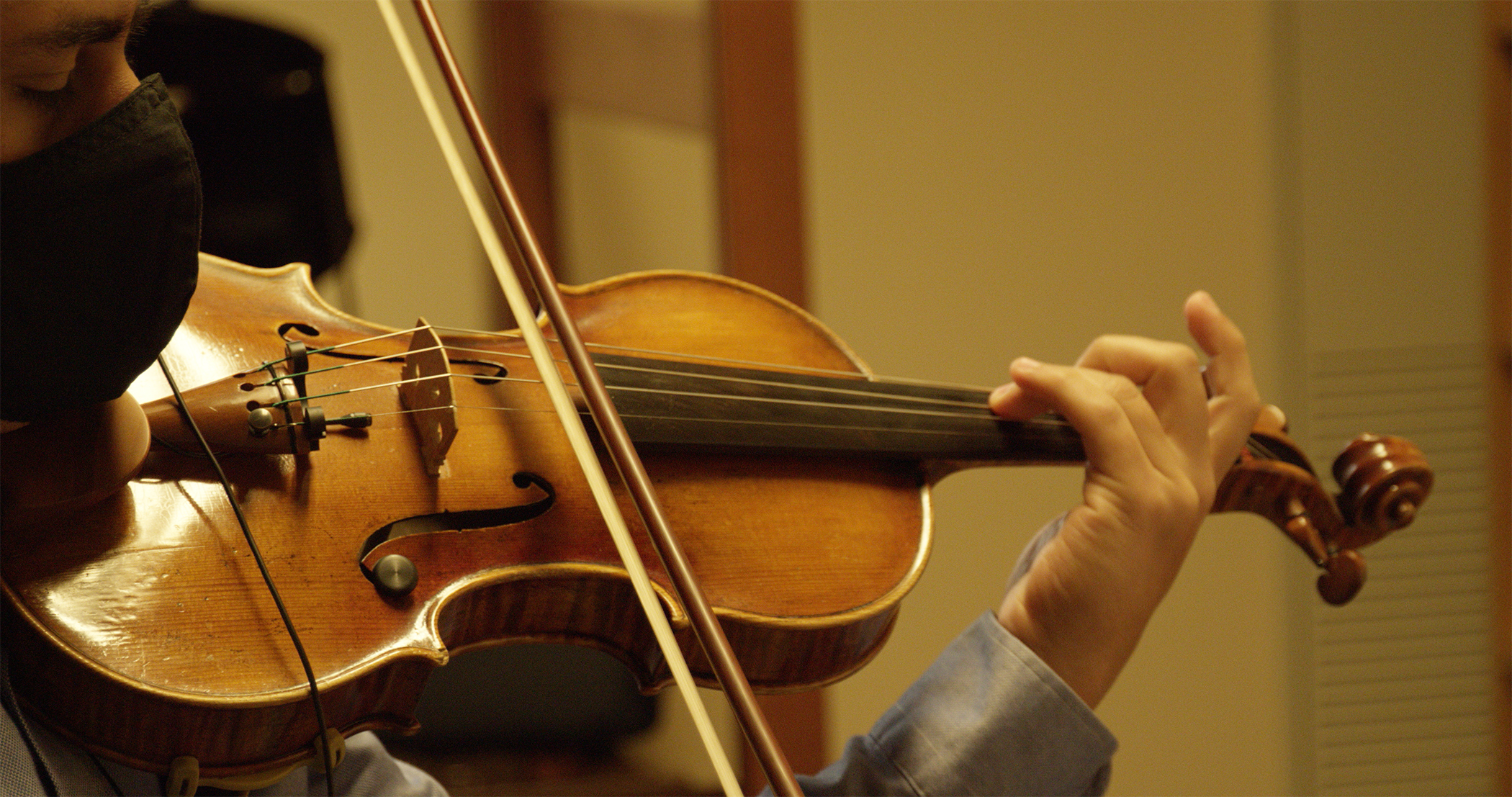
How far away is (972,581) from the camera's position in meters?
1.80

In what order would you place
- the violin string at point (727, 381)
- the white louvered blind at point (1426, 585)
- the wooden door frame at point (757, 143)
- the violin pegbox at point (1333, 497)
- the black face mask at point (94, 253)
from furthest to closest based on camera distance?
1. the white louvered blind at point (1426, 585)
2. the wooden door frame at point (757, 143)
3. the violin pegbox at point (1333, 497)
4. the violin string at point (727, 381)
5. the black face mask at point (94, 253)

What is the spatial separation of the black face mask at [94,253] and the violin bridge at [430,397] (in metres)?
0.16

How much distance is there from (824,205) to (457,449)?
4.08ft

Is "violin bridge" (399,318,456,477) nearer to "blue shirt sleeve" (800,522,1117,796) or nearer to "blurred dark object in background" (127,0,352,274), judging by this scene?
"blue shirt sleeve" (800,522,1117,796)

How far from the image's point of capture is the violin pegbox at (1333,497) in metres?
0.86

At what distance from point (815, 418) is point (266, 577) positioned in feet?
1.13

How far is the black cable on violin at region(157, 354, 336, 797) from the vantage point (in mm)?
465

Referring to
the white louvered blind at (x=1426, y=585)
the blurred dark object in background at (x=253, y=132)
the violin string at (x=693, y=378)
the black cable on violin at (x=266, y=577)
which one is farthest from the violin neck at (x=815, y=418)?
the white louvered blind at (x=1426, y=585)

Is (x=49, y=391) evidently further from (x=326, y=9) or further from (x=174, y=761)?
(x=326, y=9)

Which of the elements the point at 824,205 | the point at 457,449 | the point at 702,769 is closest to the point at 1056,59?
the point at 824,205

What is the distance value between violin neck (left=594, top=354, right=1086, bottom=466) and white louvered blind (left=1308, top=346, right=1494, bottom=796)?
133cm

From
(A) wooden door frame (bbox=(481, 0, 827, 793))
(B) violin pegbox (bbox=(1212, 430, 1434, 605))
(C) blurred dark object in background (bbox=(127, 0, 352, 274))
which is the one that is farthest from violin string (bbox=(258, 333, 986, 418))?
(A) wooden door frame (bbox=(481, 0, 827, 793))

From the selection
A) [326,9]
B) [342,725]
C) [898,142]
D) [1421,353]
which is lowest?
[1421,353]

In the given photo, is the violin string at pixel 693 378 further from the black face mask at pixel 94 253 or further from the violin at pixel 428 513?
the black face mask at pixel 94 253
